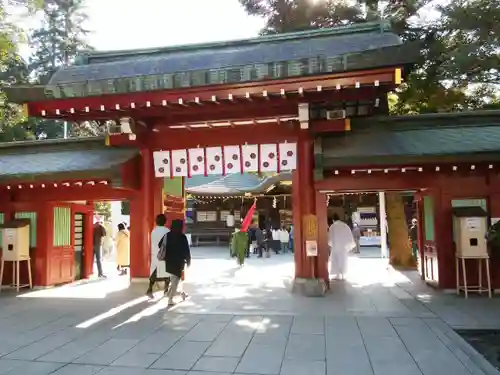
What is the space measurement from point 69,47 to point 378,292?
3342cm

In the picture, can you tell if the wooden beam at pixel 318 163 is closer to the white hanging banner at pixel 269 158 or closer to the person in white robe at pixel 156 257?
the white hanging banner at pixel 269 158

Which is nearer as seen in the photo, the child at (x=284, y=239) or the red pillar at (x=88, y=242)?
the red pillar at (x=88, y=242)

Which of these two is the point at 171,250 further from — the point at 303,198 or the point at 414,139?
the point at 414,139

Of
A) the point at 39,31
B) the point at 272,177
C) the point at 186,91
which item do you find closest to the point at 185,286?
the point at 186,91

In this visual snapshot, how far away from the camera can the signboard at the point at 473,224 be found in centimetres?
868

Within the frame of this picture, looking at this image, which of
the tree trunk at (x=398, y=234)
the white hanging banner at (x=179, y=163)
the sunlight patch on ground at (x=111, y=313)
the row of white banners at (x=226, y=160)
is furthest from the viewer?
the tree trunk at (x=398, y=234)

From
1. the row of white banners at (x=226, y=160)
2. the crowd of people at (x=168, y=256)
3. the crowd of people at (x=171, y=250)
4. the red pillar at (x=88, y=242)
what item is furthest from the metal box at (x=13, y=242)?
the row of white banners at (x=226, y=160)

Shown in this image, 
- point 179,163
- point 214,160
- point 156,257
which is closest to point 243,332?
point 156,257

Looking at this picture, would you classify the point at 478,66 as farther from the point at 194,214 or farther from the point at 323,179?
the point at 194,214

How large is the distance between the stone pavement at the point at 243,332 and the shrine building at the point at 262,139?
1242 mm

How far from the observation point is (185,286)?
10.8 meters

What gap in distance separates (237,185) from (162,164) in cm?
1493

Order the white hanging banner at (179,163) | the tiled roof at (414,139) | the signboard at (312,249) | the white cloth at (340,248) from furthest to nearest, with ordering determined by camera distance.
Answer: the white cloth at (340,248) < the white hanging banner at (179,163) < the signboard at (312,249) < the tiled roof at (414,139)

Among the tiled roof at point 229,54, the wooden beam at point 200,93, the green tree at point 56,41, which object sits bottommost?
the wooden beam at point 200,93
